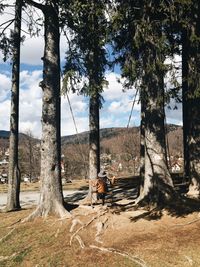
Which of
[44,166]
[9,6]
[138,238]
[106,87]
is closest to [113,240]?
[138,238]

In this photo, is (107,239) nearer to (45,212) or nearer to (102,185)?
(45,212)

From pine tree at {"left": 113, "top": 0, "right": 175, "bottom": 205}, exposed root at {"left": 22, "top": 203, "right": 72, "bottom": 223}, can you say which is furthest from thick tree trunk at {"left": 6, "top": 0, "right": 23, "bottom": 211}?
pine tree at {"left": 113, "top": 0, "right": 175, "bottom": 205}

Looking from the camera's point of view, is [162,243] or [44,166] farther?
[44,166]

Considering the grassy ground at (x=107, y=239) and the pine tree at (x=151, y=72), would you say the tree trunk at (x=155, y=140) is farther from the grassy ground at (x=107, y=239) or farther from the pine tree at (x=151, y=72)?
the grassy ground at (x=107, y=239)

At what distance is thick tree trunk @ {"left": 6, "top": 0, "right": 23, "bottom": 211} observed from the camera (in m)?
16.4

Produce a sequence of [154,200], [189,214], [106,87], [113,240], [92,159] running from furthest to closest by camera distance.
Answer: [92,159] → [106,87] → [154,200] → [189,214] → [113,240]

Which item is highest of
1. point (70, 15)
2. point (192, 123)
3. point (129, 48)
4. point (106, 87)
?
point (70, 15)

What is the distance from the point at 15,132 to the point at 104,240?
741 cm

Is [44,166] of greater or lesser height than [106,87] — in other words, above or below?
below

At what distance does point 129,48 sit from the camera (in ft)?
45.1

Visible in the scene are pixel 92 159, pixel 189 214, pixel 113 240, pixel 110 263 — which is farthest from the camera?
pixel 92 159

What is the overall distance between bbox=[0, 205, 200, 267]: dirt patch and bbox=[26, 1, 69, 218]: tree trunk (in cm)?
54

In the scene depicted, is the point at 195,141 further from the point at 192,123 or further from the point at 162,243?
the point at 162,243

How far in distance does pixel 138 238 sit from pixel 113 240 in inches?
24.3
